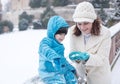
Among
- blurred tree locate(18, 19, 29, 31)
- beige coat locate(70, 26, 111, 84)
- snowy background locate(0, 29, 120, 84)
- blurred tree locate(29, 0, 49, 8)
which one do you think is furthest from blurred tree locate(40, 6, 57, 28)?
beige coat locate(70, 26, 111, 84)

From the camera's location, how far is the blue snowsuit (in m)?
1.06

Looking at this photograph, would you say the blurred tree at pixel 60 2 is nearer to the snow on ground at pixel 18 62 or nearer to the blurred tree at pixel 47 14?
the blurred tree at pixel 47 14

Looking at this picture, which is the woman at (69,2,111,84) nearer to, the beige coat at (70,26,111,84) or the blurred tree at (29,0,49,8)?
the beige coat at (70,26,111,84)

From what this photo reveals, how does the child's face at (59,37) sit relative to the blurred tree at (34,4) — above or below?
above

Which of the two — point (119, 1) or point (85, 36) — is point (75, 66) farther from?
point (119, 1)

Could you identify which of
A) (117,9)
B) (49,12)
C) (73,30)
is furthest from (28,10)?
(73,30)

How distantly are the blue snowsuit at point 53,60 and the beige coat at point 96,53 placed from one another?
12 centimetres

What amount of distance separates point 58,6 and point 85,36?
1109 centimetres

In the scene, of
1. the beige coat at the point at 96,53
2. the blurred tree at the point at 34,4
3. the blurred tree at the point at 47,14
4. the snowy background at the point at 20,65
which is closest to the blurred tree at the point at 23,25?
the snowy background at the point at 20,65

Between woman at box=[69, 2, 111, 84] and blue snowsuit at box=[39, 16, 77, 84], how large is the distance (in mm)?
61

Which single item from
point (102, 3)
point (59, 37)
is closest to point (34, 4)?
point (102, 3)

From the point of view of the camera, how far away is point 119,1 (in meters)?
8.04

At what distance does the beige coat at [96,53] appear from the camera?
1.19 metres

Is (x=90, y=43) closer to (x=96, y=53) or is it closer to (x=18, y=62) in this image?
(x=96, y=53)
